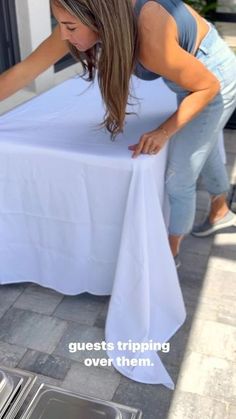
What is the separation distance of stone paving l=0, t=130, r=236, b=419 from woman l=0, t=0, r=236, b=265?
353 millimetres

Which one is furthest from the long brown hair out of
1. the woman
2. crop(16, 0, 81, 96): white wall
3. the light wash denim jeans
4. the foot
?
the foot

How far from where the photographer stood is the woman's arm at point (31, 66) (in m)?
1.59

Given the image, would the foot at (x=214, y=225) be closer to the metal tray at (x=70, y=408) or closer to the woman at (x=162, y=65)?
the woman at (x=162, y=65)

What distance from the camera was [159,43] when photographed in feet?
4.10

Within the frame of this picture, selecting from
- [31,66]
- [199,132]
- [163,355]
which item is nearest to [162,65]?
[199,132]

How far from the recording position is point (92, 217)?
1.58 metres

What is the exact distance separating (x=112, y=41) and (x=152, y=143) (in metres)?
0.34

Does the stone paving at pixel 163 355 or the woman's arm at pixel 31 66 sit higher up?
the woman's arm at pixel 31 66

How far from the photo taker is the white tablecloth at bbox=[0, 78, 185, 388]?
145 cm

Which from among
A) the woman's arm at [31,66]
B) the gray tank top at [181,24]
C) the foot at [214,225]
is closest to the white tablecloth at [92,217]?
the woman's arm at [31,66]

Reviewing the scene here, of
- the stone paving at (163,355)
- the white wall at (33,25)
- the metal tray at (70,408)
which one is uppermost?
the white wall at (33,25)

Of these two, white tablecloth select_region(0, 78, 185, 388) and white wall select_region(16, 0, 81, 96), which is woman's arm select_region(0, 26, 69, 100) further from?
white wall select_region(16, 0, 81, 96)

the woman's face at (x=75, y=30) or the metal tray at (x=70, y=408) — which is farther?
the metal tray at (x=70, y=408)

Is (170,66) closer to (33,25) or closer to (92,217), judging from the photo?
(92,217)
